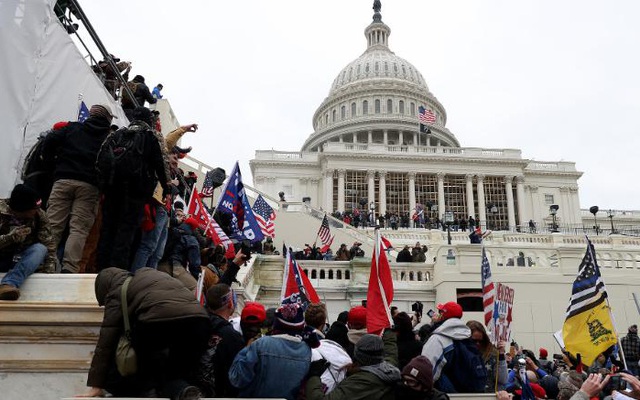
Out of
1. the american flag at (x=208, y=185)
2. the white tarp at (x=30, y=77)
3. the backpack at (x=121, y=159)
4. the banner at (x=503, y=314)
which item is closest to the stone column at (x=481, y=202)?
the american flag at (x=208, y=185)

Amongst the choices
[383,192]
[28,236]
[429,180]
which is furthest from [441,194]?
[28,236]

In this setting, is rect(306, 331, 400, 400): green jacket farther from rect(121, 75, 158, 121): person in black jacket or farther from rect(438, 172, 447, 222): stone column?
rect(438, 172, 447, 222): stone column

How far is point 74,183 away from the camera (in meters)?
6.05

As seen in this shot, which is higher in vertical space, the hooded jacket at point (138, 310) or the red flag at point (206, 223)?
the red flag at point (206, 223)

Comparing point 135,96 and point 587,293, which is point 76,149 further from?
point 135,96

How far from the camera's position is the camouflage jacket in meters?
5.11

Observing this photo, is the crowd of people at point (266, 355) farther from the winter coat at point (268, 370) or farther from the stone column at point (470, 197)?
the stone column at point (470, 197)

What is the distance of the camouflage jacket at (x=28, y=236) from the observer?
511cm

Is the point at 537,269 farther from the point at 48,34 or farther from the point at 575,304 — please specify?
the point at 48,34

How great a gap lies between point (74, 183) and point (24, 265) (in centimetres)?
123

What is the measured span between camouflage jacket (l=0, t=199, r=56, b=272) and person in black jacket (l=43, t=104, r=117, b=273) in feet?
1.65

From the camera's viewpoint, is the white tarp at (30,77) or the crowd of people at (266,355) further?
the white tarp at (30,77)

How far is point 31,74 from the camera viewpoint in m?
8.74

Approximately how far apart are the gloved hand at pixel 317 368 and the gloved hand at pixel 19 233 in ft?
9.09
